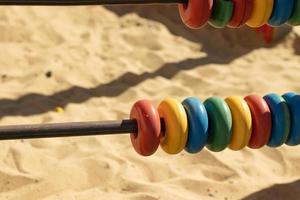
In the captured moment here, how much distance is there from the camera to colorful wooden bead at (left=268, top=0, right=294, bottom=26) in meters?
2.47

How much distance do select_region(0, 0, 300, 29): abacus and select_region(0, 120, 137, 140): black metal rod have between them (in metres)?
0.44

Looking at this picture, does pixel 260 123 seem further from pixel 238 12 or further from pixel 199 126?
pixel 238 12

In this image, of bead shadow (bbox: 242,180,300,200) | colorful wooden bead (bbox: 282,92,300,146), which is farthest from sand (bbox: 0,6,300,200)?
colorful wooden bead (bbox: 282,92,300,146)

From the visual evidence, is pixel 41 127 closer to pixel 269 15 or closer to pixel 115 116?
pixel 269 15

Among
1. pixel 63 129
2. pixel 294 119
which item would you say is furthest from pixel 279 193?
pixel 63 129

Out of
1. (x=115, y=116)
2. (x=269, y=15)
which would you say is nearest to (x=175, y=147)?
(x=269, y=15)

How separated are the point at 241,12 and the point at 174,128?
52cm

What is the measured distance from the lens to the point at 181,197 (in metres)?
3.18

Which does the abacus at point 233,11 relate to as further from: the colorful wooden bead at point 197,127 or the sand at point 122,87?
the sand at point 122,87

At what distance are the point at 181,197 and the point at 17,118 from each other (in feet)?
4.54

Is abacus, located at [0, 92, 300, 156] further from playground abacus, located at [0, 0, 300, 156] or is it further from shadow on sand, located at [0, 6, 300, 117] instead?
shadow on sand, located at [0, 6, 300, 117]

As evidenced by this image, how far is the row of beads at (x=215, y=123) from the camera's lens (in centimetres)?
225

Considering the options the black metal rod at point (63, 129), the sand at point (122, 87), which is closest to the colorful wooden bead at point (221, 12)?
the black metal rod at point (63, 129)

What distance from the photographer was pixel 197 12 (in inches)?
92.3
